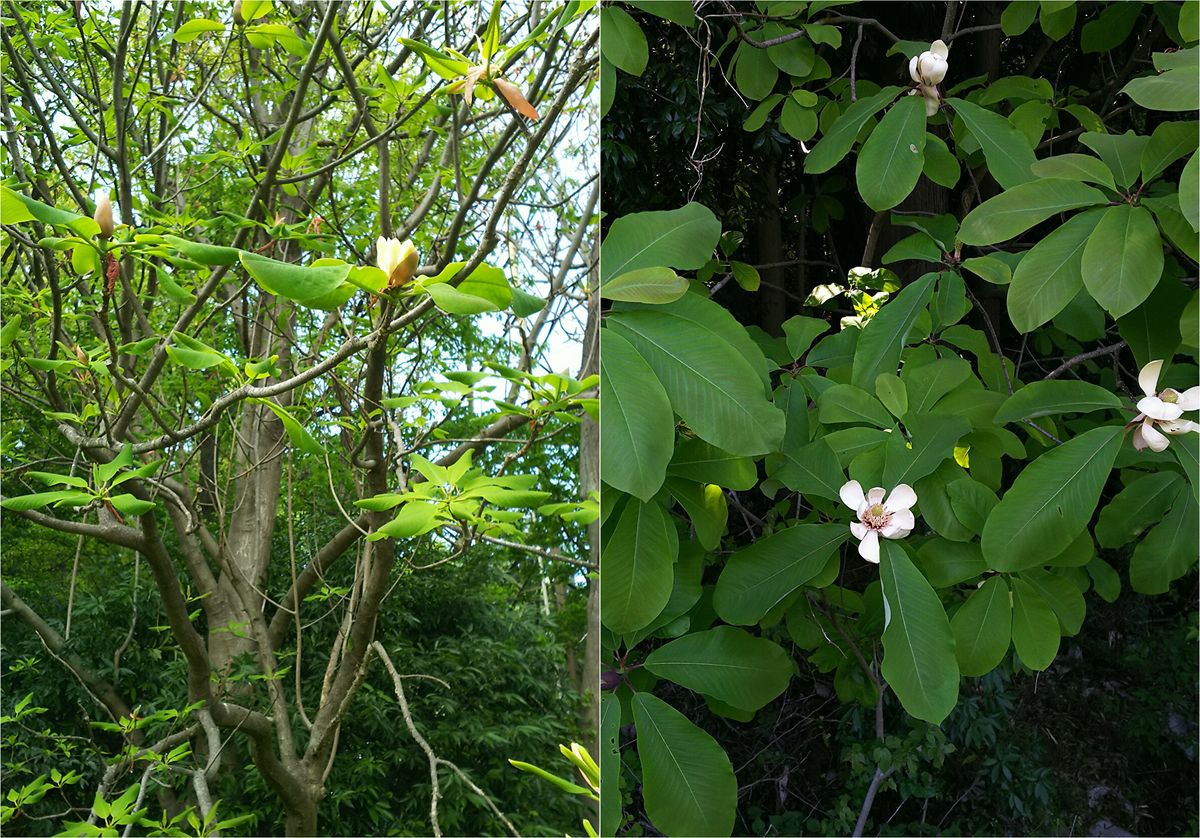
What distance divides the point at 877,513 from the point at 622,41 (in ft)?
1.21

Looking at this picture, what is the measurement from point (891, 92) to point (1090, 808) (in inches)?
26.7

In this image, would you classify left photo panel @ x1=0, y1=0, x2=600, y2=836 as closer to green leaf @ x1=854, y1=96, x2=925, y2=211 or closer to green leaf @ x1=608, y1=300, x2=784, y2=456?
green leaf @ x1=854, y1=96, x2=925, y2=211

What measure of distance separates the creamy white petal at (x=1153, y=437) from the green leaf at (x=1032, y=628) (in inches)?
5.5

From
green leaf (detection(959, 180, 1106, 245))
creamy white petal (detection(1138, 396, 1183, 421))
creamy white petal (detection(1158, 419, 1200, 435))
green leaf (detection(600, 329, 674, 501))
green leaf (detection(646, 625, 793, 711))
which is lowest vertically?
green leaf (detection(646, 625, 793, 711))

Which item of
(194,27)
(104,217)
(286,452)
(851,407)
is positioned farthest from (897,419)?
(286,452)

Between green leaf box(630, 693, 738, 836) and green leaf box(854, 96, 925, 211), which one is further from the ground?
green leaf box(854, 96, 925, 211)

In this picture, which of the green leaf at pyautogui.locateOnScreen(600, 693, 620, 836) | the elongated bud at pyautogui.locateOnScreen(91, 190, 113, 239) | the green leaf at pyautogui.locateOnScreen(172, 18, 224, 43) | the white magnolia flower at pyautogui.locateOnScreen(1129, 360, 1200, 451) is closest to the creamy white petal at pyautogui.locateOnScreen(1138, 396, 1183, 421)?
the white magnolia flower at pyautogui.locateOnScreen(1129, 360, 1200, 451)

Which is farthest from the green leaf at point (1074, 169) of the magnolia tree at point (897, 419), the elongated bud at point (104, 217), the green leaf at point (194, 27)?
the green leaf at point (194, 27)

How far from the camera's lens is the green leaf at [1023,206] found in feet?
1.77

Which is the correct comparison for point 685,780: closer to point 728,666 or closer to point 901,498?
point 728,666

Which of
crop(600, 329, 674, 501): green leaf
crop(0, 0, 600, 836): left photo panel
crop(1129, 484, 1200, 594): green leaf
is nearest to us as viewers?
crop(600, 329, 674, 501): green leaf

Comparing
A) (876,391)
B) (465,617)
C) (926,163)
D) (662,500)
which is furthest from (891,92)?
(465,617)

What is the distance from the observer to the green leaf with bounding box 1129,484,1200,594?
0.64 meters

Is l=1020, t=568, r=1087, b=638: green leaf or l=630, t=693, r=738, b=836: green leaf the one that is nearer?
l=630, t=693, r=738, b=836: green leaf
